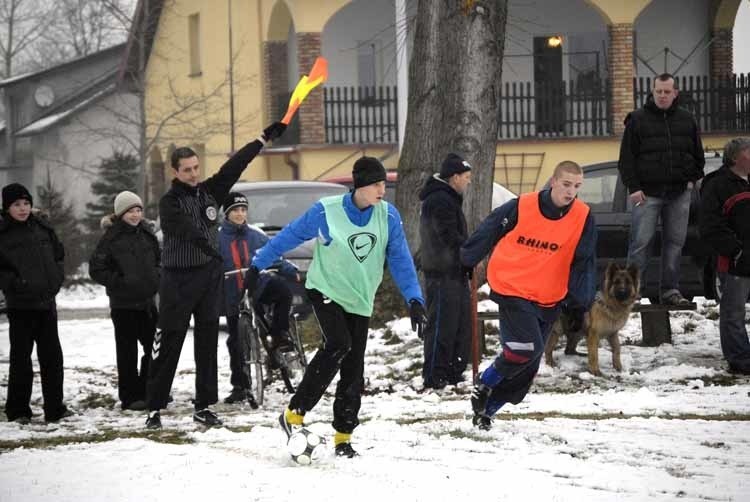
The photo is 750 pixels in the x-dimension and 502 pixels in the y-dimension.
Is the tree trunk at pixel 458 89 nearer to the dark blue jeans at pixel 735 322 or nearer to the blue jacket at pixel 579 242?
the dark blue jeans at pixel 735 322

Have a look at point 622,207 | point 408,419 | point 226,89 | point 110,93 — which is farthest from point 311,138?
point 408,419

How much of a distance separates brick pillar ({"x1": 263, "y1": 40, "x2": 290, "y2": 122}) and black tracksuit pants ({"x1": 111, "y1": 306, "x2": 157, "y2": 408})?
68.0 ft

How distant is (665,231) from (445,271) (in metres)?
2.25

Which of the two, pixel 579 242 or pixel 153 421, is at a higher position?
pixel 579 242

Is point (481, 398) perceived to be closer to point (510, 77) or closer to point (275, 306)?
point (275, 306)

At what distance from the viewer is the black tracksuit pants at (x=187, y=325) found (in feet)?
34.9

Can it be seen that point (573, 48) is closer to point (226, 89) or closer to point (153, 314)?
point (226, 89)

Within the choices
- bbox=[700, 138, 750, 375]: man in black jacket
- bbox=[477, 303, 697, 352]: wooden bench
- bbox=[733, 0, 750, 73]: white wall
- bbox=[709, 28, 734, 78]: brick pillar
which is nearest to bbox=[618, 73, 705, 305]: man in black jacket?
bbox=[700, 138, 750, 375]: man in black jacket

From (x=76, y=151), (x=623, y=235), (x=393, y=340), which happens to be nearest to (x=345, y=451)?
(x=393, y=340)

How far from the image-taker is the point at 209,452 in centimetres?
912

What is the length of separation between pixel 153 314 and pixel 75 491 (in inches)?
191

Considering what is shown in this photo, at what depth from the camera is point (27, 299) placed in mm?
11844

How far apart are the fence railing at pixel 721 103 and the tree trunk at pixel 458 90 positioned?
1538 centimetres

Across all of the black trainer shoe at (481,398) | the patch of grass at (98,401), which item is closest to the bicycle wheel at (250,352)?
the patch of grass at (98,401)
